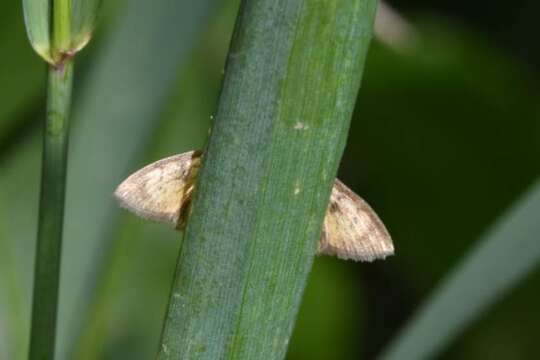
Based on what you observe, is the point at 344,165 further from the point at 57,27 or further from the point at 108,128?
the point at 57,27

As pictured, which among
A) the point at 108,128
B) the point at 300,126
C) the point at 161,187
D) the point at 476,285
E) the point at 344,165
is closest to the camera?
the point at 300,126

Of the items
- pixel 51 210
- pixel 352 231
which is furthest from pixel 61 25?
pixel 352 231

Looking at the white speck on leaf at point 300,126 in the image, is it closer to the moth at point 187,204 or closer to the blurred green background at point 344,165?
the moth at point 187,204

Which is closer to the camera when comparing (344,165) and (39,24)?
(39,24)

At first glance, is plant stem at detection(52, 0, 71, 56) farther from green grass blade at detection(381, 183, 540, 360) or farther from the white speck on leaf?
green grass blade at detection(381, 183, 540, 360)

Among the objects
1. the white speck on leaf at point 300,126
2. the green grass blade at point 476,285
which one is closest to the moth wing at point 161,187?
the white speck on leaf at point 300,126
